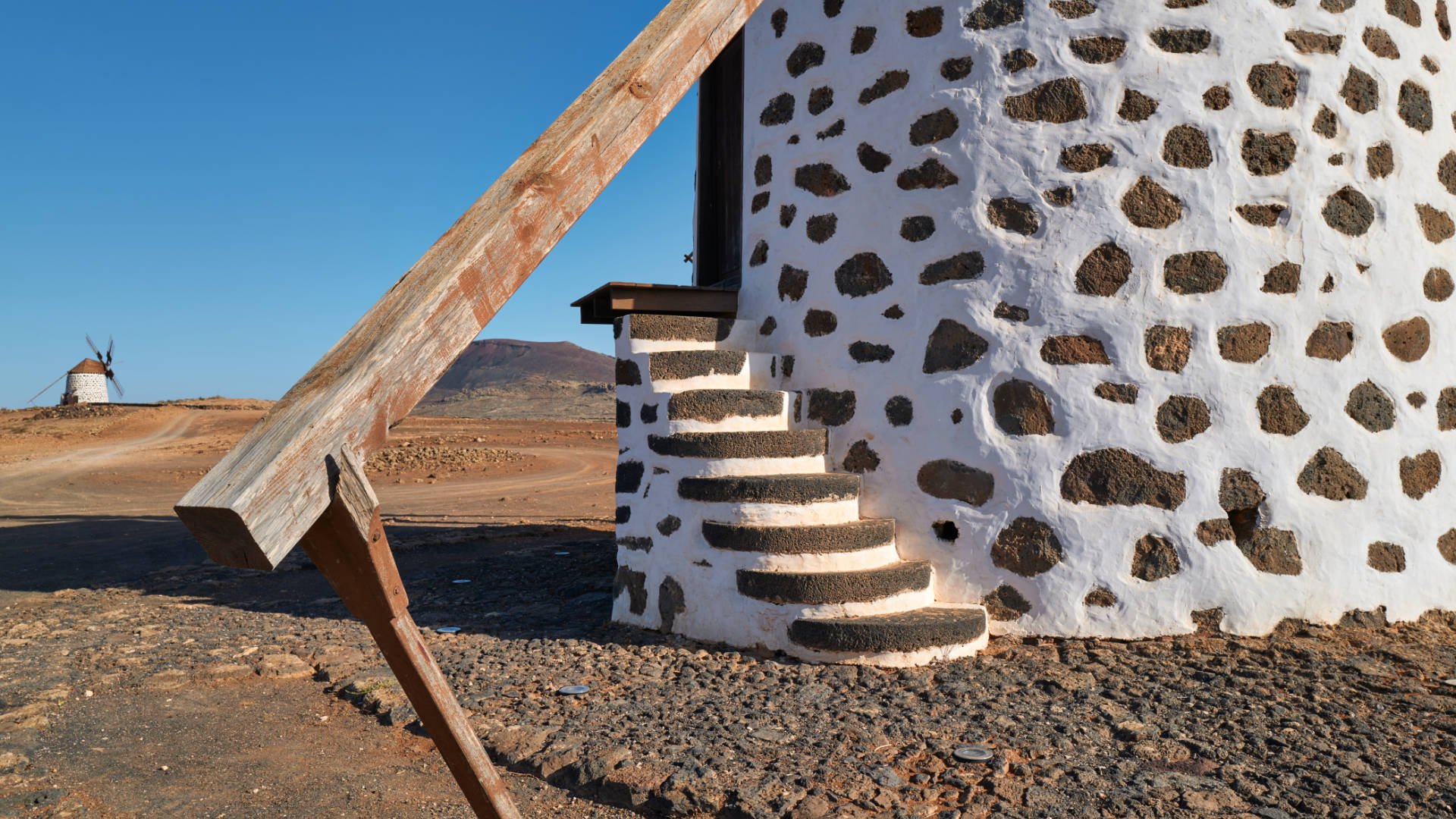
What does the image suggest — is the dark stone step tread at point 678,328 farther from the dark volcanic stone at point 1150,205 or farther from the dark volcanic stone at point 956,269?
the dark volcanic stone at point 1150,205

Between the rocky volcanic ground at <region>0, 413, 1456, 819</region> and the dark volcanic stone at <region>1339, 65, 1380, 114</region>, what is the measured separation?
238 cm

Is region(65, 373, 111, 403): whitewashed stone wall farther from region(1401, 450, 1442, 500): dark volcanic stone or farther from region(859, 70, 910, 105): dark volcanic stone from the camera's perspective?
region(1401, 450, 1442, 500): dark volcanic stone

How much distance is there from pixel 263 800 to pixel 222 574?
4550mm

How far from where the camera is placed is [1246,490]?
12.3 feet

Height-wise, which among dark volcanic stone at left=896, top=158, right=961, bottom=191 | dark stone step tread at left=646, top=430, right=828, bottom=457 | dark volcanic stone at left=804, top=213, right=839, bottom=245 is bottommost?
dark stone step tread at left=646, top=430, right=828, bottom=457

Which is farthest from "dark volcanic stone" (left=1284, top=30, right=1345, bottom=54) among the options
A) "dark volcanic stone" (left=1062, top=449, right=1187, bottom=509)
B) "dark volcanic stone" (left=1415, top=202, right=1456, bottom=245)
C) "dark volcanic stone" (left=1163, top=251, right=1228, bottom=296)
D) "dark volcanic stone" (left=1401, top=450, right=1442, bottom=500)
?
"dark volcanic stone" (left=1062, top=449, right=1187, bottom=509)

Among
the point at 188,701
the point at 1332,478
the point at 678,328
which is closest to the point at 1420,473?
the point at 1332,478

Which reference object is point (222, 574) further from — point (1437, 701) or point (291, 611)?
point (1437, 701)

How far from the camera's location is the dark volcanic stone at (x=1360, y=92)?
397 cm

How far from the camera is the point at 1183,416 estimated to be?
148 inches

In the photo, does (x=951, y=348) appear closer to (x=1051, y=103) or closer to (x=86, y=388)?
(x=1051, y=103)

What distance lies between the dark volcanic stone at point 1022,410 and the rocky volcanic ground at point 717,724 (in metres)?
0.95

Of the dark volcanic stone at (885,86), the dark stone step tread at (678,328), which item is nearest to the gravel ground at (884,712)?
the dark stone step tread at (678,328)

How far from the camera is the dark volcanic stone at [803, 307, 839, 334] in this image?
4.44 metres
